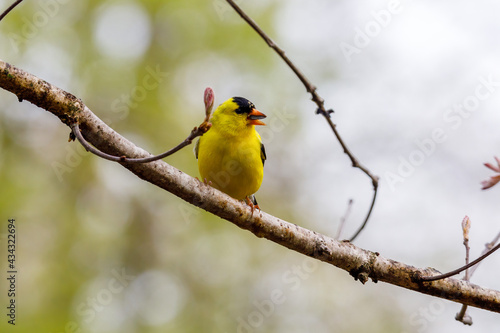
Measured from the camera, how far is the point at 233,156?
152 inches

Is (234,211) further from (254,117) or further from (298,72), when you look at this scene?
(254,117)

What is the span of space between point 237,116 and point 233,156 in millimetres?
436

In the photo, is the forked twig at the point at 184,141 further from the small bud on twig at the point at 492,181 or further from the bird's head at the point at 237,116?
the bird's head at the point at 237,116

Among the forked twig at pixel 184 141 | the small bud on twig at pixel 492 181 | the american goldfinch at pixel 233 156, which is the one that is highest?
the small bud on twig at pixel 492 181

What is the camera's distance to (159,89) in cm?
860

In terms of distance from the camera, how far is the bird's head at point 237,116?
4.05m

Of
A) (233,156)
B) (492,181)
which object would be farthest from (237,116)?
(492,181)

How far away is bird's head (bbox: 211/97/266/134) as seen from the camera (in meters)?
4.05

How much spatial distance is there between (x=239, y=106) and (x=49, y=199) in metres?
4.19

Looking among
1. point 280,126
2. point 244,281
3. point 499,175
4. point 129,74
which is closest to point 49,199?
point 129,74

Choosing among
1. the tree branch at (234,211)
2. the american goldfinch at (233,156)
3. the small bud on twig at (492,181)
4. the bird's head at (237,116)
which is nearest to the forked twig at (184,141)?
the tree branch at (234,211)

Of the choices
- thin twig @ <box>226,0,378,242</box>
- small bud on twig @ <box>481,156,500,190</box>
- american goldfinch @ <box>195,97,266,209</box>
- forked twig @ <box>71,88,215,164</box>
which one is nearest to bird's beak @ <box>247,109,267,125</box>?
american goldfinch @ <box>195,97,266,209</box>

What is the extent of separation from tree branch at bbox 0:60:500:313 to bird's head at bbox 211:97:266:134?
50.6 inches

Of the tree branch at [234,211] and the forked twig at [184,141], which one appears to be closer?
the forked twig at [184,141]
